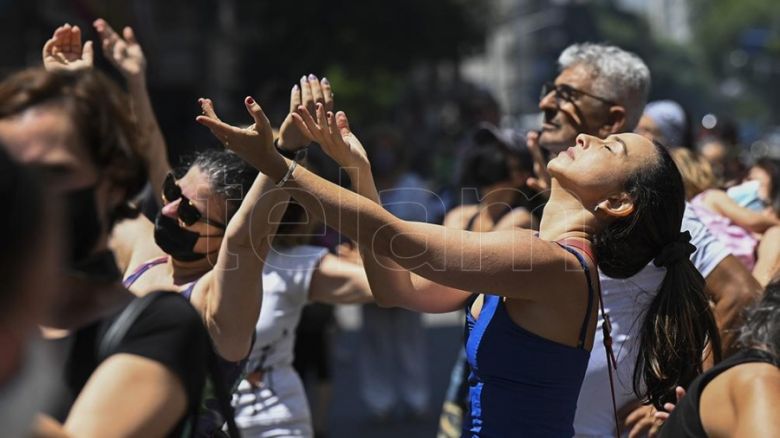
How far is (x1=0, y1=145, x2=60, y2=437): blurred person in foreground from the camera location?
1.61m

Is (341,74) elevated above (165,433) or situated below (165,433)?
below

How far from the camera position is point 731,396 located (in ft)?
8.21

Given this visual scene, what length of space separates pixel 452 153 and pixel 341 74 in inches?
860

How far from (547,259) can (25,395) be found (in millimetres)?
1642

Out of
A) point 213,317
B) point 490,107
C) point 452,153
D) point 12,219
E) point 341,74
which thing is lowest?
point 341,74

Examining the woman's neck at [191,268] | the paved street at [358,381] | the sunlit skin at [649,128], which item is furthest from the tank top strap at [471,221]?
the woman's neck at [191,268]

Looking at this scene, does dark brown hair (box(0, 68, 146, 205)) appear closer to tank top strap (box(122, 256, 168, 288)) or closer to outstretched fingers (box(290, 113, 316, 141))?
outstretched fingers (box(290, 113, 316, 141))

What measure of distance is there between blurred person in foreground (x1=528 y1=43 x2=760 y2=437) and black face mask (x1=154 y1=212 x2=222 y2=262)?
1207 mm

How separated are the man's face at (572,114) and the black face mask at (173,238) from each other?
4.31ft

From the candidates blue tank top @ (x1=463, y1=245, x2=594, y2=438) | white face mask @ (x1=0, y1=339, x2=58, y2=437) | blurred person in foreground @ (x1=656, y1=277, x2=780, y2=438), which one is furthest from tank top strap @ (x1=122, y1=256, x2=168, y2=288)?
white face mask @ (x1=0, y1=339, x2=58, y2=437)

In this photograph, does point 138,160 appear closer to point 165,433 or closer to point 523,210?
point 165,433

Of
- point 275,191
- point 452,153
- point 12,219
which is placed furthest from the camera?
point 452,153

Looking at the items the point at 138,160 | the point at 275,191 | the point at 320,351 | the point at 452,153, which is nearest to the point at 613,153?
the point at 275,191

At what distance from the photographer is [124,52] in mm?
4453
